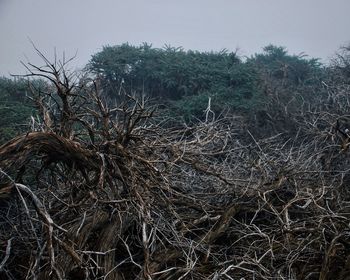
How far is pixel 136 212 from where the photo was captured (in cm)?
362

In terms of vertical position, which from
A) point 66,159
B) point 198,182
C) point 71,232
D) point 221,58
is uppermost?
point 221,58

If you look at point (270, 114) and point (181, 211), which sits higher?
point (270, 114)

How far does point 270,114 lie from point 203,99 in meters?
2.19

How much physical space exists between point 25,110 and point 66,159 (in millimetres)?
6155

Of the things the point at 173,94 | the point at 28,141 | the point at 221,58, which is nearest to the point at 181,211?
the point at 28,141

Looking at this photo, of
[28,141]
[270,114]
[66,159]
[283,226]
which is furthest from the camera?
[270,114]

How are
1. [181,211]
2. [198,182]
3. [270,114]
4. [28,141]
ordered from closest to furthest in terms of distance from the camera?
[28,141]
[181,211]
[198,182]
[270,114]

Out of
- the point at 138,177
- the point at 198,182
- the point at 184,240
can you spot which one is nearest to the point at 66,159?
the point at 138,177

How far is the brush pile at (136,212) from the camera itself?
321 cm

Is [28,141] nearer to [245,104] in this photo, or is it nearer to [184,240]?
[184,240]

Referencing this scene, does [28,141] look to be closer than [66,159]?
Yes

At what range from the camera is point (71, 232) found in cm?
348

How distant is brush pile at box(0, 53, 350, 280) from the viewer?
3213mm

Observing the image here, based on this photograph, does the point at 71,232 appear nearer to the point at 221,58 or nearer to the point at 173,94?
the point at 173,94
